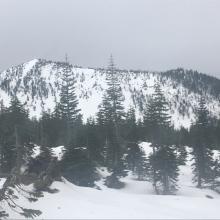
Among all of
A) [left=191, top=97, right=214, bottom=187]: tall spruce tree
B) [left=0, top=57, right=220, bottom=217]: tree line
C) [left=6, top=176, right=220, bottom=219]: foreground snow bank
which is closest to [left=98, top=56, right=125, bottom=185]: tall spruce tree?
[left=0, top=57, right=220, bottom=217]: tree line

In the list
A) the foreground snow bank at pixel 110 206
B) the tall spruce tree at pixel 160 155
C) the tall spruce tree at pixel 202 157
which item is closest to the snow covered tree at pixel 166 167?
the tall spruce tree at pixel 160 155

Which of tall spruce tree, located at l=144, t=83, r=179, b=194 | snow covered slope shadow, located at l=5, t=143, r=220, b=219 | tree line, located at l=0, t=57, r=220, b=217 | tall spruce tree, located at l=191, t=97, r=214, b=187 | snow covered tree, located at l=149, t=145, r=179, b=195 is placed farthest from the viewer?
tall spruce tree, located at l=191, t=97, r=214, b=187

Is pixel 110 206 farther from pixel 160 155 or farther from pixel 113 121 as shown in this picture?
pixel 113 121

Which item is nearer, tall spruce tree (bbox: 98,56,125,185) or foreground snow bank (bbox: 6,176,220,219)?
foreground snow bank (bbox: 6,176,220,219)

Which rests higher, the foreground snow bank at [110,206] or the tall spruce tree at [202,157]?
the foreground snow bank at [110,206]

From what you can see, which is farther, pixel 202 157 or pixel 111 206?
pixel 202 157

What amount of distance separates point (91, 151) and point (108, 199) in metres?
25.7

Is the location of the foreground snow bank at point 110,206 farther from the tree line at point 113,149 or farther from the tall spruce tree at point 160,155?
the tall spruce tree at point 160,155

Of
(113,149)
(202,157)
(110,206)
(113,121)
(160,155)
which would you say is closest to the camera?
(110,206)

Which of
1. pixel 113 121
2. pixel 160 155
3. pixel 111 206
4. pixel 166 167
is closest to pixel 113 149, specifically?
pixel 160 155

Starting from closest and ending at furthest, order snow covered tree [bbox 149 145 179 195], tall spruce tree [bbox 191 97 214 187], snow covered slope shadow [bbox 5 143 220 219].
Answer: snow covered slope shadow [bbox 5 143 220 219]
snow covered tree [bbox 149 145 179 195]
tall spruce tree [bbox 191 97 214 187]

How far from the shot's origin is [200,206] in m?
20.1

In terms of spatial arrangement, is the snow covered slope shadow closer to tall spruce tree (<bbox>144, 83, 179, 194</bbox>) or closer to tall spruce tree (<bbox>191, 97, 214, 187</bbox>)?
tall spruce tree (<bbox>144, 83, 179, 194</bbox>)

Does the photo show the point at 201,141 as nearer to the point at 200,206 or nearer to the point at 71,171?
the point at 71,171
